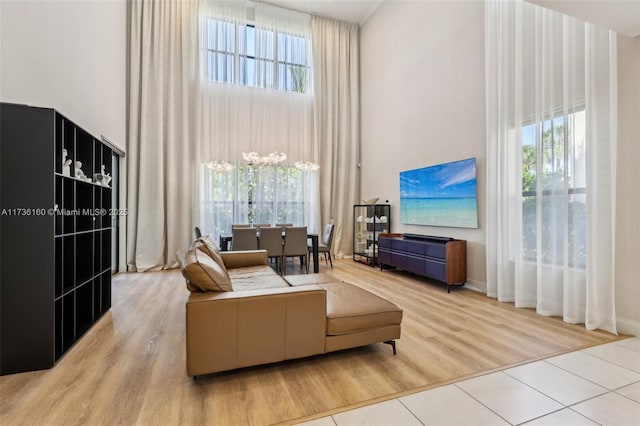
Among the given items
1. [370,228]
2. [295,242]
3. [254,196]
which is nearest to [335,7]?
[254,196]

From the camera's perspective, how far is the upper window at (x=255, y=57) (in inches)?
259

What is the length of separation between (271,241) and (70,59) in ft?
11.5

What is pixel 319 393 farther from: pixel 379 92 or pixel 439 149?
pixel 379 92

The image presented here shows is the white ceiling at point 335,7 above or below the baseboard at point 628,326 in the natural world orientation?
above

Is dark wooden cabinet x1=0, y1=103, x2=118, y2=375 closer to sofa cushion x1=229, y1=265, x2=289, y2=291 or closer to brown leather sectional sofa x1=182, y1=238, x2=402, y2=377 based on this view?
brown leather sectional sofa x1=182, y1=238, x2=402, y2=377

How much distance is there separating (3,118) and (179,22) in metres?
5.31

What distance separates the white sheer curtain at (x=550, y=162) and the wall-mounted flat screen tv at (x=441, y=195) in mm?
380

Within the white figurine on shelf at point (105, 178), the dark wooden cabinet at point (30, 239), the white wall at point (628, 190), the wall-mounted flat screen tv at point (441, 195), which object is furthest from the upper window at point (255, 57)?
the white wall at point (628, 190)

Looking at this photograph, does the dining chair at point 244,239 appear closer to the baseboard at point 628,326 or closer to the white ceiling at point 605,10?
the white ceiling at point 605,10

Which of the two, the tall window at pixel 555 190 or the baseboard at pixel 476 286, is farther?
the baseboard at pixel 476 286

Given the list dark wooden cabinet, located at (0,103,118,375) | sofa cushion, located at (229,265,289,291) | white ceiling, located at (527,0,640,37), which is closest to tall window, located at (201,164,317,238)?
sofa cushion, located at (229,265,289,291)

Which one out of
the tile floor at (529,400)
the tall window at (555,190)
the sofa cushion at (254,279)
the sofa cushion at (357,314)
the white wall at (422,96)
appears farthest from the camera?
the white wall at (422,96)

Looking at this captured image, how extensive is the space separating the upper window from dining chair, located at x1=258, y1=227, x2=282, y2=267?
3.63 meters

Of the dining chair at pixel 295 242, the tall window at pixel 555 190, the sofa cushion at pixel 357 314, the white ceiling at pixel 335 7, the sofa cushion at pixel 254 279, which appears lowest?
the sofa cushion at pixel 357 314
